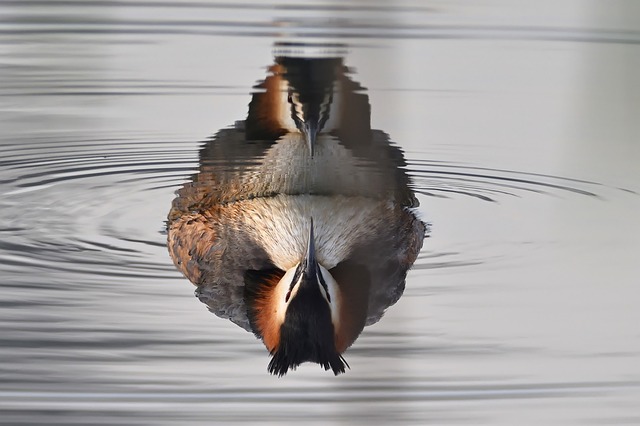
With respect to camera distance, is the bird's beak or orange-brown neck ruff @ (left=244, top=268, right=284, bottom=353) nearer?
orange-brown neck ruff @ (left=244, top=268, right=284, bottom=353)

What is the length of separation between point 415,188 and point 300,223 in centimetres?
73

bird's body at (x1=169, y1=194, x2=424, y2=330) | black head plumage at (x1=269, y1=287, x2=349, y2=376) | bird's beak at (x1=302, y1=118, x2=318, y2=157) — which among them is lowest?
black head plumage at (x1=269, y1=287, x2=349, y2=376)

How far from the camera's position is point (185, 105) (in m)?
5.16

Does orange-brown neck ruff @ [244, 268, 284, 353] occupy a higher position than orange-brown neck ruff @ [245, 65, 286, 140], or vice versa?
orange-brown neck ruff @ [245, 65, 286, 140]

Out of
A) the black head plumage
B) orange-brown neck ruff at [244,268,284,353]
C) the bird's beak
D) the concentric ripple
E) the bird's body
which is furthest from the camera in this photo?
the bird's beak

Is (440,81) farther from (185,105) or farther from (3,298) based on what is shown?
(3,298)

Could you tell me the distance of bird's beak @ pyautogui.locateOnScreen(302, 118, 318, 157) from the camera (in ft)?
14.4

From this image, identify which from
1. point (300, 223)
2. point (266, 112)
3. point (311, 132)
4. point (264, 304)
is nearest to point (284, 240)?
point (300, 223)

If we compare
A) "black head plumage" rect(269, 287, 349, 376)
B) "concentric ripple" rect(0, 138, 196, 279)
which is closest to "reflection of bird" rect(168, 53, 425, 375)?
"black head plumage" rect(269, 287, 349, 376)

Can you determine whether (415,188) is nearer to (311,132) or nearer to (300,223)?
(311,132)

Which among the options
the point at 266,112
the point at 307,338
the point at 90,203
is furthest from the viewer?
the point at 266,112

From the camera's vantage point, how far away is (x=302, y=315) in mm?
3486

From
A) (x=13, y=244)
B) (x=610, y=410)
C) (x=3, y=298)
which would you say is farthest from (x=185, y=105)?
(x=610, y=410)

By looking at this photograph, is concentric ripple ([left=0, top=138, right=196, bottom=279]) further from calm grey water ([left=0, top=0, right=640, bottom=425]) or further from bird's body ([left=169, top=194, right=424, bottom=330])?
bird's body ([left=169, top=194, right=424, bottom=330])
